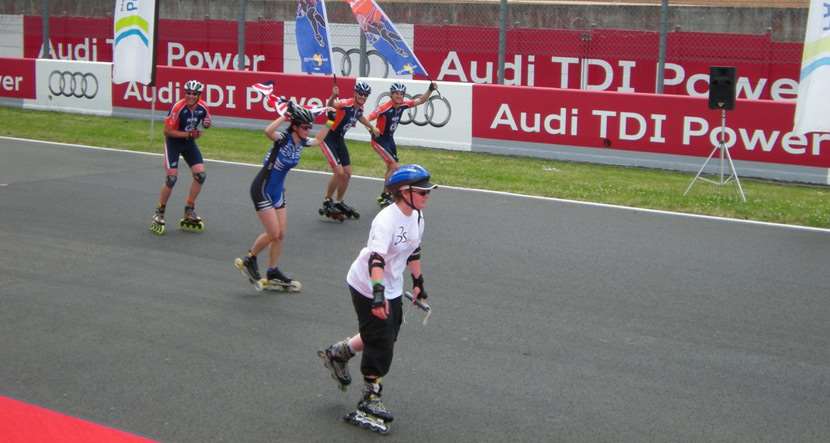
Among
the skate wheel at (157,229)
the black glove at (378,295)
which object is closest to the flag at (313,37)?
the skate wheel at (157,229)

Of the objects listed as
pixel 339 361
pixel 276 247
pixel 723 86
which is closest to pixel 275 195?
pixel 276 247

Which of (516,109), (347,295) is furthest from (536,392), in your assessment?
(516,109)

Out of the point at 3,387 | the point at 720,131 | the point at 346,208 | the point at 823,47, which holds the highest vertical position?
the point at 823,47

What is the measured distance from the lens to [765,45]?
72.1ft

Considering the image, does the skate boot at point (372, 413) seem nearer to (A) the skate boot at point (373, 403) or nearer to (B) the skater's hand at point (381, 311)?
(A) the skate boot at point (373, 403)

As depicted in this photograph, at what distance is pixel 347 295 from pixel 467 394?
9.45ft

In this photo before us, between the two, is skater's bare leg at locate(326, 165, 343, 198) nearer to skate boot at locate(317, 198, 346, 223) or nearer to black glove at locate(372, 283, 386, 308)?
skate boot at locate(317, 198, 346, 223)

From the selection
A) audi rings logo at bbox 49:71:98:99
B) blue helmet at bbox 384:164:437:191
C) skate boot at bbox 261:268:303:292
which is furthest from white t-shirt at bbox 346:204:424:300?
audi rings logo at bbox 49:71:98:99

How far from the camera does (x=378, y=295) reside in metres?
6.66

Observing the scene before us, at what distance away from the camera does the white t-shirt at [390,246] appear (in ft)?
22.5

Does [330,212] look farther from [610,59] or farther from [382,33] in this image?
[610,59]

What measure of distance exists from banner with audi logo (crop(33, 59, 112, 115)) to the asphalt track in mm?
10168

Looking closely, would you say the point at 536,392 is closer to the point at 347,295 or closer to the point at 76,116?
the point at 347,295

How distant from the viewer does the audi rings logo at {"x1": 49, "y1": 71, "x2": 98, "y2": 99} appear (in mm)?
24625
